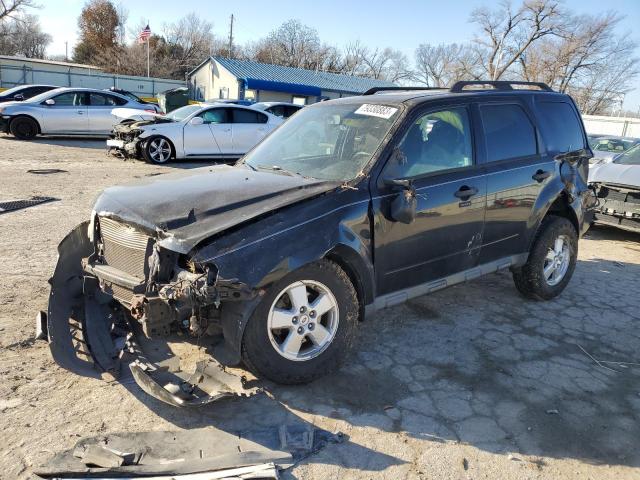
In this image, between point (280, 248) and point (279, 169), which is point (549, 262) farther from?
point (280, 248)

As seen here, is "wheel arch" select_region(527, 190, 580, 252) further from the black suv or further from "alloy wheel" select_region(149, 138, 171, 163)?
"alloy wheel" select_region(149, 138, 171, 163)

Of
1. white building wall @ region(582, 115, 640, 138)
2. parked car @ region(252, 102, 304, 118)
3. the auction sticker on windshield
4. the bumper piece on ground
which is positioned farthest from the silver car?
white building wall @ region(582, 115, 640, 138)

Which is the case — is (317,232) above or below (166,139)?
below

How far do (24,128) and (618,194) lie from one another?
16225 millimetres

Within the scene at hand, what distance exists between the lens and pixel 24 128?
16.1 metres

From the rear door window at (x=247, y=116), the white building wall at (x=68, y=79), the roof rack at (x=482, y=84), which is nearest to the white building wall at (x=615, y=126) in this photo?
the rear door window at (x=247, y=116)

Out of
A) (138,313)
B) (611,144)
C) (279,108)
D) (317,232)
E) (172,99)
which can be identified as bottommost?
(138,313)

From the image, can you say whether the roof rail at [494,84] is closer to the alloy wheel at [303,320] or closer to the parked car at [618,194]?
the alloy wheel at [303,320]

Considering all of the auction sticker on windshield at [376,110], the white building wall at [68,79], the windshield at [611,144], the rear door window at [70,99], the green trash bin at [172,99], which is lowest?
the auction sticker on windshield at [376,110]

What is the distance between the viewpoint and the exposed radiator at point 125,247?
321 cm

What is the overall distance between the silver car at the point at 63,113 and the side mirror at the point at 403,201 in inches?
601

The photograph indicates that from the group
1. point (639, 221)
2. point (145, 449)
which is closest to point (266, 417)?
point (145, 449)

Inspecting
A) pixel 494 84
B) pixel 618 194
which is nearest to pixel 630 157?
pixel 618 194

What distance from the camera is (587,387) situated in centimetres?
364
